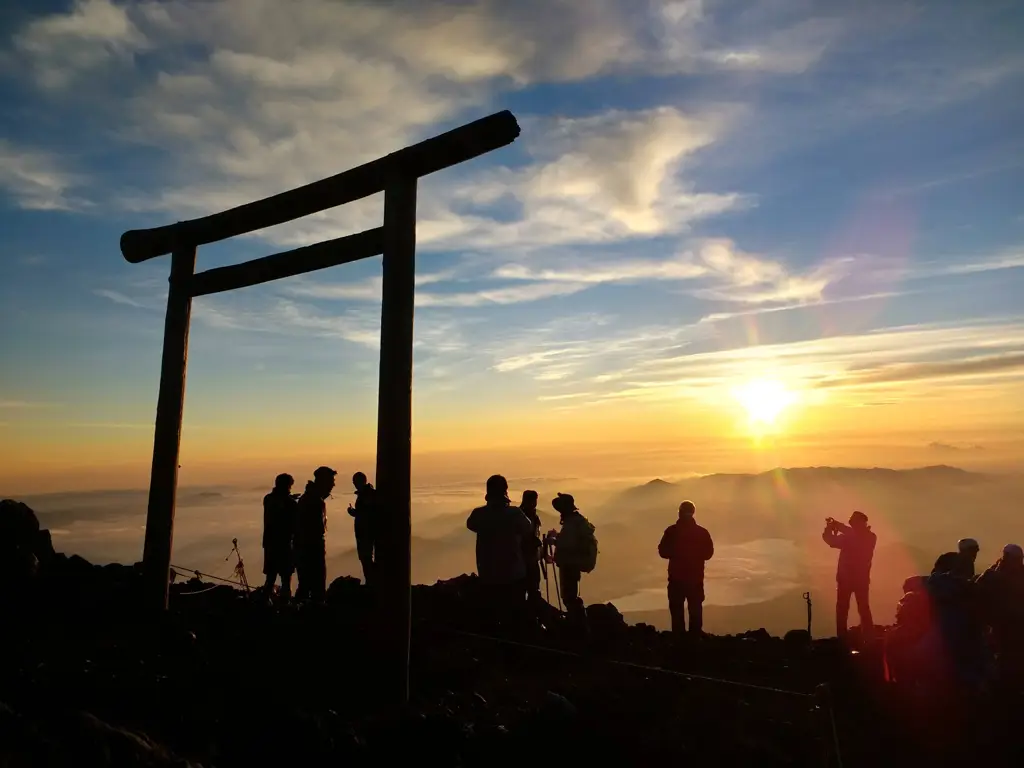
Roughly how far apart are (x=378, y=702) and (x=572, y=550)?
14.9ft

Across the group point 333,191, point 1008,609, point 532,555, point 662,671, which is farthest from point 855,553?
point 333,191

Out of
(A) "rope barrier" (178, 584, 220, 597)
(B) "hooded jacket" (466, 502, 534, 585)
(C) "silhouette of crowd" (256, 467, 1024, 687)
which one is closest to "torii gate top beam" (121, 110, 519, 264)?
(C) "silhouette of crowd" (256, 467, 1024, 687)

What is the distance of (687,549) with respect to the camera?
9125mm

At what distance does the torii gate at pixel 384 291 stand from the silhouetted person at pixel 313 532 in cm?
210

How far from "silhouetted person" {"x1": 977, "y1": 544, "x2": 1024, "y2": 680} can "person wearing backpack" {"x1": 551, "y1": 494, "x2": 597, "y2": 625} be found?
4597 millimetres

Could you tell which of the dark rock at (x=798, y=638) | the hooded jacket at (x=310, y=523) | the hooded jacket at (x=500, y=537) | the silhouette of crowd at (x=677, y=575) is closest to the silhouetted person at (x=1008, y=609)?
the silhouette of crowd at (x=677, y=575)

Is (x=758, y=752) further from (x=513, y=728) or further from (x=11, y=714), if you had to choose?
(x=11, y=714)

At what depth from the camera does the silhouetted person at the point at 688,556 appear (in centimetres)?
Answer: 909

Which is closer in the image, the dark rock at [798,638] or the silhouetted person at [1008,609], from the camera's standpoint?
the silhouetted person at [1008,609]

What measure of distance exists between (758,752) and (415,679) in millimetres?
3120

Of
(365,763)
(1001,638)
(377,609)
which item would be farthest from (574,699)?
(1001,638)

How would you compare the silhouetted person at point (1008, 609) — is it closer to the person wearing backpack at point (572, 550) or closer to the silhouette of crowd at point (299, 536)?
the person wearing backpack at point (572, 550)

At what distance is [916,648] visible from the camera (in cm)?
575

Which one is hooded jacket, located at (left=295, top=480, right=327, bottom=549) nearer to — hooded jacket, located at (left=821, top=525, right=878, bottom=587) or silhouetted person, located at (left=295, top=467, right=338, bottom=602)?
silhouetted person, located at (left=295, top=467, right=338, bottom=602)
